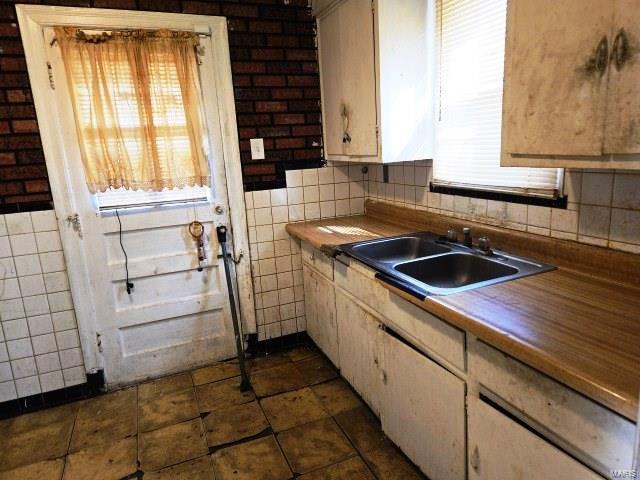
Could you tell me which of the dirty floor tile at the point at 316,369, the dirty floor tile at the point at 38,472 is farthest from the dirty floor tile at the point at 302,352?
the dirty floor tile at the point at 38,472

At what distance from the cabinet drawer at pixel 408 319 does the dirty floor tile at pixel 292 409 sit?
70 cm

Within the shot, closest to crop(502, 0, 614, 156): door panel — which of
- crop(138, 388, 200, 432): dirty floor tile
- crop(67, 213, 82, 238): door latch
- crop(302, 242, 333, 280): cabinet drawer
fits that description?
crop(302, 242, 333, 280): cabinet drawer

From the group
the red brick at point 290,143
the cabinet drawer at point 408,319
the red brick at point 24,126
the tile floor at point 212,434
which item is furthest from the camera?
the red brick at point 290,143

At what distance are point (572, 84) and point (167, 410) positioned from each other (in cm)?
240

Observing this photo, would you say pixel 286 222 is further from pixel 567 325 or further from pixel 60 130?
pixel 567 325

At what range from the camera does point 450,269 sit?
189 cm

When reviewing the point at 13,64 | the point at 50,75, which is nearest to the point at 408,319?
the point at 50,75

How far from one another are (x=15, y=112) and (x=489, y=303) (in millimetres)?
2427

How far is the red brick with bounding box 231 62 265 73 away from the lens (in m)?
2.48

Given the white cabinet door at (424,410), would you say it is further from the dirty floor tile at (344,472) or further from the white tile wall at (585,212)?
the white tile wall at (585,212)

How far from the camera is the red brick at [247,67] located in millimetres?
2482

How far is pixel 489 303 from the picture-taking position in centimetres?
129

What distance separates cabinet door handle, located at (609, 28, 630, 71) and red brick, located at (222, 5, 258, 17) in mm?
2034

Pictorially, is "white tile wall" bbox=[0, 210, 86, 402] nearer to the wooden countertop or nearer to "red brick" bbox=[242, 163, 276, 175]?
"red brick" bbox=[242, 163, 276, 175]
